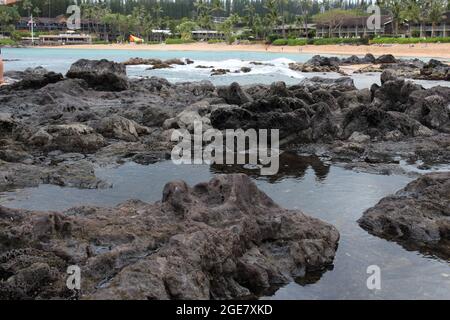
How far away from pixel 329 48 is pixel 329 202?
364ft

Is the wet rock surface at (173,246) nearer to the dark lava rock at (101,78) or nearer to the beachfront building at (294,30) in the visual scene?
the dark lava rock at (101,78)

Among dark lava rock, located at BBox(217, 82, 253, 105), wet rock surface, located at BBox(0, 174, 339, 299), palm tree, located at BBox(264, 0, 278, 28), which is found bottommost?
wet rock surface, located at BBox(0, 174, 339, 299)

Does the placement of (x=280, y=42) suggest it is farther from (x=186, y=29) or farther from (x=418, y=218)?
(x=418, y=218)

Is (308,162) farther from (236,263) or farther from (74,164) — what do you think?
(236,263)

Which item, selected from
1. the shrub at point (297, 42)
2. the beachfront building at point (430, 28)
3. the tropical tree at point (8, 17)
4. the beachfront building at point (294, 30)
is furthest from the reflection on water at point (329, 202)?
the tropical tree at point (8, 17)

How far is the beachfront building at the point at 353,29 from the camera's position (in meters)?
138

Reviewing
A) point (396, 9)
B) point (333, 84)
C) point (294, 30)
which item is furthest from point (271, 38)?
point (333, 84)

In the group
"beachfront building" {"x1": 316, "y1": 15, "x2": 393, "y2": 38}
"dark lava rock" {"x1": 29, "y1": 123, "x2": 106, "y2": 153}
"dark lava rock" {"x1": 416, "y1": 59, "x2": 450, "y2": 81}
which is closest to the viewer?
"dark lava rock" {"x1": 29, "y1": 123, "x2": 106, "y2": 153}

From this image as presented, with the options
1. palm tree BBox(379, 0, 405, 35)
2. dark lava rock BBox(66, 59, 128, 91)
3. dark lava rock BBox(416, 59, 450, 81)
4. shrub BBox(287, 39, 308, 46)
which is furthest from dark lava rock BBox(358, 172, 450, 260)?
shrub BBox(287, 39, 308, 46)

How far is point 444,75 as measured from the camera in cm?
5831

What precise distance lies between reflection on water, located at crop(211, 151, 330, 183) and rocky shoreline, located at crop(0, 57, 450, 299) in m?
0.90

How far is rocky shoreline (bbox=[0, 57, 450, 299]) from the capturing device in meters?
9.55

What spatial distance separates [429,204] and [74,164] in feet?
36.9

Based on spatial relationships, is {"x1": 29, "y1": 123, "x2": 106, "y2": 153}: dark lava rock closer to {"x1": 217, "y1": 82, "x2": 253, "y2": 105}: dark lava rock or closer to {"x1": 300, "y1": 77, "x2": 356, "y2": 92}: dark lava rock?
{"x1": 217, "y1": 82, "x2": 253, "y2": 105}: dark lava rock
